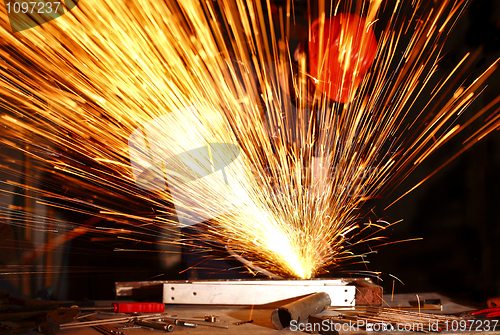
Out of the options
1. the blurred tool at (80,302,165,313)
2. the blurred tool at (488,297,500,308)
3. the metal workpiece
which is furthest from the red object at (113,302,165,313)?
the blurred tool at (488,297,500,308)

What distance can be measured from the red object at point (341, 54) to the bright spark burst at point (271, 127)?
0.26 ft

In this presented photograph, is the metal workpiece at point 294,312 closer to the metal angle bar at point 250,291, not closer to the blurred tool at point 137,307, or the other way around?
the metal angle bar at point 250,291

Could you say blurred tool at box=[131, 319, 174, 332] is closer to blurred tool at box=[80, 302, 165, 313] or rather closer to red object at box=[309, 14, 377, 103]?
blurred tool at box=[80, 302, 165, 313]

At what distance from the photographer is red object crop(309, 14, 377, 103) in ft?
6.76

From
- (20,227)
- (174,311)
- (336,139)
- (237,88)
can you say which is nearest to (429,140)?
(336,139)

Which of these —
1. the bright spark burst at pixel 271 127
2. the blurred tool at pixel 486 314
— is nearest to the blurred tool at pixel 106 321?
the bright spark burst at pixel 271 127

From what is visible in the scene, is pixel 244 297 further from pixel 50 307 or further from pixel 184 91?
pixel 184 91

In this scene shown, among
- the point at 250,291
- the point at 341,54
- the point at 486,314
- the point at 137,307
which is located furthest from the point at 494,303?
the point at 137,307

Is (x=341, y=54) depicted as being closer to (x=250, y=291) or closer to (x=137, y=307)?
(x=250, y=291)

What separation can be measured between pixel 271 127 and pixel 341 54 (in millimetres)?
648

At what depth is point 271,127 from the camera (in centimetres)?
237

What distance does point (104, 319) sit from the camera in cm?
159

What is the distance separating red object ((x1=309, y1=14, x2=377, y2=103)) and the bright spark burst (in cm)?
8

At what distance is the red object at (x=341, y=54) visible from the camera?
81.2 inches
